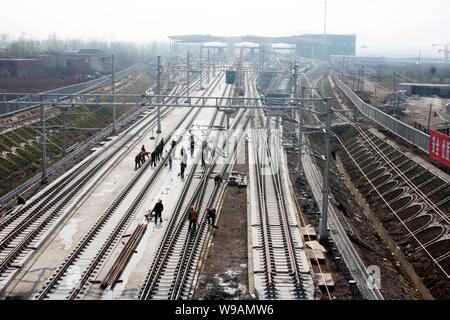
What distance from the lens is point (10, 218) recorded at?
16703 millimetres

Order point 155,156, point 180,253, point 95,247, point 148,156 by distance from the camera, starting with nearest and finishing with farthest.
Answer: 1. point 180,253
2. point 95,247
3. point 155,156
4. point 148,156

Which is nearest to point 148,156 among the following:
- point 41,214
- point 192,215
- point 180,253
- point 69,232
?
point 41,214

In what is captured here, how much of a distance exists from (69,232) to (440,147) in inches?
535

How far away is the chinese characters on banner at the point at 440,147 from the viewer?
1931 centimetres

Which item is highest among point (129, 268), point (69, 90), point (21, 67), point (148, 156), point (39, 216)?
point (21, 67)

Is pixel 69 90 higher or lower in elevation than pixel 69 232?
higher

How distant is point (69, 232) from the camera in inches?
621

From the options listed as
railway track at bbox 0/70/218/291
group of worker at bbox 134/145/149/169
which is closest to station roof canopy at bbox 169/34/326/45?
group of worker at bbox 134/145/149/169

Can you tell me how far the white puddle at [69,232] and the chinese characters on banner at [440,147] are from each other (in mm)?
12942

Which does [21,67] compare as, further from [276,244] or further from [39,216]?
[276,244]

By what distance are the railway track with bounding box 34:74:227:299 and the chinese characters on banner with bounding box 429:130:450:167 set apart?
1104 cm

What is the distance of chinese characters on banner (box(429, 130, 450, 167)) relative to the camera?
19.3 meters

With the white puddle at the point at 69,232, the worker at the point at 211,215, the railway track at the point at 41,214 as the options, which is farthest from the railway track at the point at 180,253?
the railway track at the point at 41,214

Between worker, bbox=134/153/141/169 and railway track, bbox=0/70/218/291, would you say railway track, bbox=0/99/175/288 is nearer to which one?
railway track, bbox=0/70/218/291
